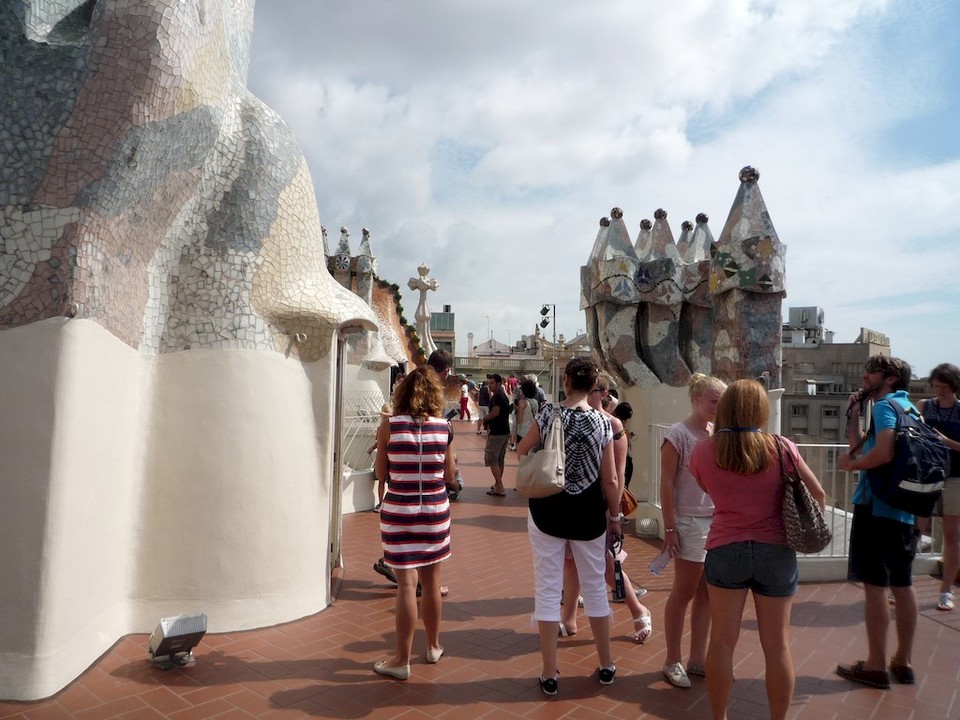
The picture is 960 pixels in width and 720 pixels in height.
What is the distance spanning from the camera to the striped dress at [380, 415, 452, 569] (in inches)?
153

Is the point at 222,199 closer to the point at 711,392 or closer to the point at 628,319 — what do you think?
the point at 711,392

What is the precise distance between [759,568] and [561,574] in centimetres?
107

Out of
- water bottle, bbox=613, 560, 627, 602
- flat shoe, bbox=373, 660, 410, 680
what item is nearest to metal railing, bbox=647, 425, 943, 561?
water bottle, bbox=613, 560, 627, 602

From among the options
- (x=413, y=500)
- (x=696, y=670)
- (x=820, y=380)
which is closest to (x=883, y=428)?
(x=696, y=670)

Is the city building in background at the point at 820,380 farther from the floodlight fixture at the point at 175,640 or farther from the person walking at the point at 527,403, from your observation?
the floodlight fixture at the point at 175,640

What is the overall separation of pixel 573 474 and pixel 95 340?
271cm

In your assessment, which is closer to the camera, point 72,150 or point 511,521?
point 72,150

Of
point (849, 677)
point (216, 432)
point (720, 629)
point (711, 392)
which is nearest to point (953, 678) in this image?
point (849, 677)

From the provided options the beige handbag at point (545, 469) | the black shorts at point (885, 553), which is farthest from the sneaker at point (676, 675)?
the beige handbag at point (545, 469)

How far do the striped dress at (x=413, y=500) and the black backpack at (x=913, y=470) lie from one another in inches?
100

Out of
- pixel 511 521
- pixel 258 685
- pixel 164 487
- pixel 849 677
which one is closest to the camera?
pixel 258 685

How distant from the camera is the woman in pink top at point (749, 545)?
3104mm

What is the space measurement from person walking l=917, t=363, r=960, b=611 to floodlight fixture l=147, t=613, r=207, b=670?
205 inches

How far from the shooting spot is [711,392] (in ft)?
12.4
